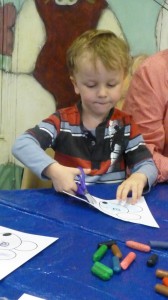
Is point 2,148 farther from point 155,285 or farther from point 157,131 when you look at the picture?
point 155,285

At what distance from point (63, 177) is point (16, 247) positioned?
30 cm

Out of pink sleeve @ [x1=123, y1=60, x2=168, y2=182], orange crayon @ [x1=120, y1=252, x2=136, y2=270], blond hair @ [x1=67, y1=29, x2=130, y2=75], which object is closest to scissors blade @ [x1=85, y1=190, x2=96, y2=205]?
orange crayon @ [x1=120, y1=252, x2=136, y2=270]

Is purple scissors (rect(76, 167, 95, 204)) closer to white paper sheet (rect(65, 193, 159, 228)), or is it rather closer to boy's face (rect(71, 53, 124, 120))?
white paper sheet (rect(65, 193, 159, 228))

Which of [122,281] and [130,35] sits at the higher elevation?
[130,35]

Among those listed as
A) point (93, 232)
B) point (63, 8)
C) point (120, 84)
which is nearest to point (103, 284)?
point (93, 232)

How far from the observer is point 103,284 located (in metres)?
0.67

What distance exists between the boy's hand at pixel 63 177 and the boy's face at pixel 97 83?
26cm

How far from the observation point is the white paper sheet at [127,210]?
37.0 inches

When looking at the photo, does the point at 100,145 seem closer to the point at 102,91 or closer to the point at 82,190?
the point at 102,91

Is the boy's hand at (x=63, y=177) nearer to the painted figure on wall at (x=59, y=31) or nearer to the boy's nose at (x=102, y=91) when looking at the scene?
the boy's nose at (x=102, y=91)

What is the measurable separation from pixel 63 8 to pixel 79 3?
2.5 inches

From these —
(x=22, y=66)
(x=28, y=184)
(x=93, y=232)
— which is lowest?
(x=28, y=184)

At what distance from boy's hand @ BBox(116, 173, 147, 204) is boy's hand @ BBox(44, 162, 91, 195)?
115 mm

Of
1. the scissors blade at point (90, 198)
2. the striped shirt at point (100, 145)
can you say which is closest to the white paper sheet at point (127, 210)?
the scissors blade at point (90, 198)
